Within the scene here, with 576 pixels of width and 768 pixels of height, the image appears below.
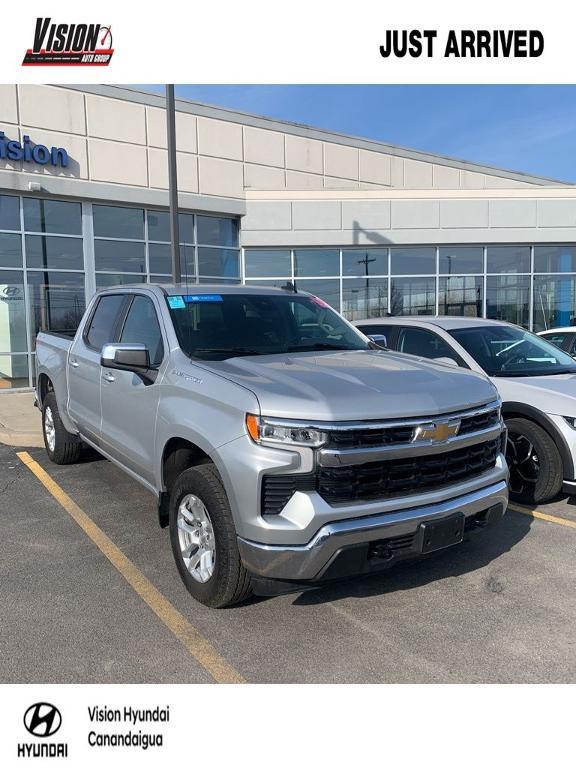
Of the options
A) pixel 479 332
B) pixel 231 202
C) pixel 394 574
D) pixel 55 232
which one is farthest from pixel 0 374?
pixel 394 574

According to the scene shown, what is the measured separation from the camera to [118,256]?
1470cm

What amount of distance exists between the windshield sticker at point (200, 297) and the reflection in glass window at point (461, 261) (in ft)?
46.6

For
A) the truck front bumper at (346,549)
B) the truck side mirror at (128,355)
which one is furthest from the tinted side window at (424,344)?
the truck side mirror at (128,355)

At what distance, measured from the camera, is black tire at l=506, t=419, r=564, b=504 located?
16.4ft

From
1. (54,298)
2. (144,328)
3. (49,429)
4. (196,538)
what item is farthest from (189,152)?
(196,538)

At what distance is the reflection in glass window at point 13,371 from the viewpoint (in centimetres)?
1360

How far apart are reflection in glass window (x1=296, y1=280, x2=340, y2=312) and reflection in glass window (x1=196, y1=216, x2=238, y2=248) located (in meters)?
2.25

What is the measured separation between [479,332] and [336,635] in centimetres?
396

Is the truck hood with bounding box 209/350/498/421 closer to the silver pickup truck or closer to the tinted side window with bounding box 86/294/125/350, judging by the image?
the silver pickup truck

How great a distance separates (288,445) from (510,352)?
3.83 metres

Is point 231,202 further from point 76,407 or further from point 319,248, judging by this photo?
point 76,407

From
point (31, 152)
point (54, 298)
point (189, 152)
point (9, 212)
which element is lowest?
point (54, 298)

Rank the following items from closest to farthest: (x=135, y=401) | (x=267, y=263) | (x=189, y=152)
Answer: (x=135, y=401) < (x=189, y=152) < (x=267, y=263)
